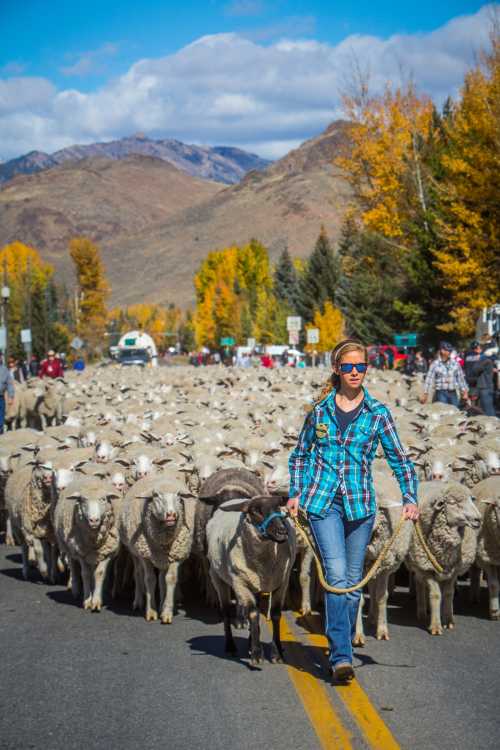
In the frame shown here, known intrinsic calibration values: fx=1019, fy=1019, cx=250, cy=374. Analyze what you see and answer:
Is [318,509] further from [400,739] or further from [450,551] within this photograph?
[450,551]

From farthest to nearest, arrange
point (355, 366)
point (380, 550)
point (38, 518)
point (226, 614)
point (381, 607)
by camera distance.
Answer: point (38, 518)
point (380, 550)
point (381, 607)
point (226, 614)
point (355, 366)

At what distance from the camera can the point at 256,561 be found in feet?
22.5

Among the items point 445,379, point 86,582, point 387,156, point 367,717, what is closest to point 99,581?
point 86,582

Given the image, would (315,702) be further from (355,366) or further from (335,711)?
(355,366)

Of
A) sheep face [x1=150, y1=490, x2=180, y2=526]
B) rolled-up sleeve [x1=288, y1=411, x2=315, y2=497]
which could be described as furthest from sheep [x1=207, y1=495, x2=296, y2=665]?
sheep face [x1=150, y1=490, x2=180, y2=526]

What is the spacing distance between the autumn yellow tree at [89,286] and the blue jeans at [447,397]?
335 feet

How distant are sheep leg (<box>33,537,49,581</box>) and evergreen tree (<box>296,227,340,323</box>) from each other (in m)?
76.9

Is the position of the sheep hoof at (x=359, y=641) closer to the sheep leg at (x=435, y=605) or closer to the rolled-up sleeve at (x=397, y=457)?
the sheep leg at (x=435, y=605)

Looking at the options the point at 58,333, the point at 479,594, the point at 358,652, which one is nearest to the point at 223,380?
the point at 479,594

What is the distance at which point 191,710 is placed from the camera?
18.6 feet

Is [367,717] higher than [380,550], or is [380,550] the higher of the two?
[380,550]

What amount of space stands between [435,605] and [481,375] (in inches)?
485

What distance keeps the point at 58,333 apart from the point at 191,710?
95425 mm

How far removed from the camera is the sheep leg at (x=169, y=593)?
8055mm
